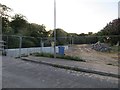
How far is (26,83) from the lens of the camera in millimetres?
6531

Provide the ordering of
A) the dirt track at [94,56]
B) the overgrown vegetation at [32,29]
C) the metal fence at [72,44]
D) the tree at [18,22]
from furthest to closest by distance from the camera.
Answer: the tree at [18,22] → the overgrown vegetation at [32,29] → the metal fence at [72,44] → the dirt track at [94,56]

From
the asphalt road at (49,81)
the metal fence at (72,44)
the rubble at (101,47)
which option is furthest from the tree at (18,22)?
the asphalt road at (49,81)

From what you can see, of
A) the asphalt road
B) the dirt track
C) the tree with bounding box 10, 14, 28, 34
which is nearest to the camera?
the asphalt road

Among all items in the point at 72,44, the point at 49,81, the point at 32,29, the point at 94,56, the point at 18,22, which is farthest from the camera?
the point at 18,22

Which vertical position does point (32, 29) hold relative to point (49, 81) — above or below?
above

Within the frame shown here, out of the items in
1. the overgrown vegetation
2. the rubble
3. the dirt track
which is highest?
the overgrown vegetation

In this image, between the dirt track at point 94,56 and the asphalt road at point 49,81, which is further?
the dirt track at point 94,56

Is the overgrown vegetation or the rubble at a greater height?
→ the overgrown vegetation

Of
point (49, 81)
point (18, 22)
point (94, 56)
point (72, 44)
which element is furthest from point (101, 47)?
point (49, 81)

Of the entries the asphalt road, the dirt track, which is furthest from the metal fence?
the asphalt road

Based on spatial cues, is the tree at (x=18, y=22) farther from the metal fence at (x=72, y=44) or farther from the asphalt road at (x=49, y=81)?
the asphalt road at (x=49, y=81)

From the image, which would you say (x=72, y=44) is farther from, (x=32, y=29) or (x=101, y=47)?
(x=32, y=29)

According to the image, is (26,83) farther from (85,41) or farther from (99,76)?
(85,41)

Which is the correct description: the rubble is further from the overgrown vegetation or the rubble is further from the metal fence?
the overgrown vegetation
